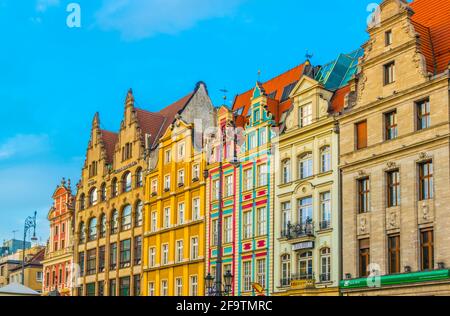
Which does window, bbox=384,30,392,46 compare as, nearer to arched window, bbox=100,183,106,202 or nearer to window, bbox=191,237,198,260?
window, bbox=191,237,198,260

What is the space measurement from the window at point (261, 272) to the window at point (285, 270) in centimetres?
169

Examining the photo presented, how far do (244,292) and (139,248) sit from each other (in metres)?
15.9

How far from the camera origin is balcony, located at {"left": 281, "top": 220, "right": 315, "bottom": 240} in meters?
42.6

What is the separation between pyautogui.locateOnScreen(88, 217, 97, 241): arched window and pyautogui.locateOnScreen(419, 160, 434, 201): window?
37.9 meters

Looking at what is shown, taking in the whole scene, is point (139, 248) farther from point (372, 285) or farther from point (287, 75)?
point (372, 285)

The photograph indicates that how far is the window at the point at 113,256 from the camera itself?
64062mm

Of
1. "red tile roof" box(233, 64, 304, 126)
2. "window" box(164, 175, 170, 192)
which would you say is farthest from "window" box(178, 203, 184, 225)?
"red tile roof" box(233, 64, 304, 126)

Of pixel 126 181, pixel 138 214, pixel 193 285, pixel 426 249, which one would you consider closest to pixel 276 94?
pixel 193 285

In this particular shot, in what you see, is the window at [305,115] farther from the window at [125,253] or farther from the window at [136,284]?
the window at [125,253]

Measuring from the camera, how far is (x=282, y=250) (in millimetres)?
44812

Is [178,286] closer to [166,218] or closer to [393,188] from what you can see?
[166,218]

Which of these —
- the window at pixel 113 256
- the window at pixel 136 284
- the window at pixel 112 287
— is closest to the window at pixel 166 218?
the window at pixel 136 284

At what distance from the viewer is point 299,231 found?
142 ft
